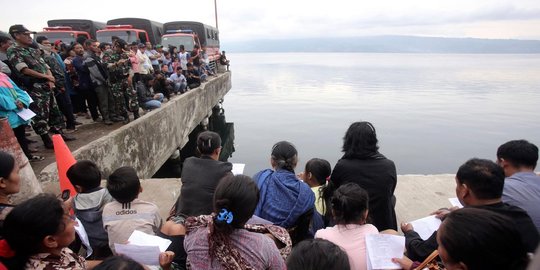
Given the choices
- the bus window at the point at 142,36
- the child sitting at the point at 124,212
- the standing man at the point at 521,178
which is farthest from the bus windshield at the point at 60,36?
the standing man at the point at 521,178

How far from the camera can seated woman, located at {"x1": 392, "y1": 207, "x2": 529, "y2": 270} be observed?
1.30m

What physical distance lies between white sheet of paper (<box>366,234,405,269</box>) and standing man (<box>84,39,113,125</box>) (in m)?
6.27

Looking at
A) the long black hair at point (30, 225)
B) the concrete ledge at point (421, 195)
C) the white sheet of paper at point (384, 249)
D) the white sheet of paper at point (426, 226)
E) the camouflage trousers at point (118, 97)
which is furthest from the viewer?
the camouflage trousers at point (118, 97)

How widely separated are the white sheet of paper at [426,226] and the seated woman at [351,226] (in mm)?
484

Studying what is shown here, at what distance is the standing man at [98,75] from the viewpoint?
6.36 metres

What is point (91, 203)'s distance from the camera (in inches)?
97.5

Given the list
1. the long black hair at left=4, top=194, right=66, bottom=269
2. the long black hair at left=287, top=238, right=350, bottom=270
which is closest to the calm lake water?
the long black hair at left=4, top=194, right=66, bottom=269

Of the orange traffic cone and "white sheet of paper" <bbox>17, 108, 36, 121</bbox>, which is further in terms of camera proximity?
"white sheet of paper" <bbox>17, 108, 36, 121</bbox>

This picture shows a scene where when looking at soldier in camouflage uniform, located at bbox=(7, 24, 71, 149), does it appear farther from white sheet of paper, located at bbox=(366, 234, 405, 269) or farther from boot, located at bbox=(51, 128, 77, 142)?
white sheet of paper, located at bbox=(366, 234, 405, 269)

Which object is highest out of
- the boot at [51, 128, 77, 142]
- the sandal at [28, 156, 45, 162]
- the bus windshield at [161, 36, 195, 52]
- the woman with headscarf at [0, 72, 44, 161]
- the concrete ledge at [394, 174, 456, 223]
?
the bus windshield at [161, 36, 195, 52]

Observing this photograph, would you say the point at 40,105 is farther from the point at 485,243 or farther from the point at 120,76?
the point at 485,243

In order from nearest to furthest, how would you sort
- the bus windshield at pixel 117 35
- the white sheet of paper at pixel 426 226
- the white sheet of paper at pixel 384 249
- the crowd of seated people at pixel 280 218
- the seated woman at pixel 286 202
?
the crowd of seated people at pixel 280 218 < the white sheet of paper at pixel 384 249 < the white sheet of paper at pixel 426 226 < the seated woman at pixel 286 202 < the bus windshield at pixel 117 35

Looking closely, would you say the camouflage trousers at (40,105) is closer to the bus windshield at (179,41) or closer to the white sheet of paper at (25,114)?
the white sheet of paper at (25,114)

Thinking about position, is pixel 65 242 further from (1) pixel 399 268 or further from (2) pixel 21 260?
(1) pixel 399 268
